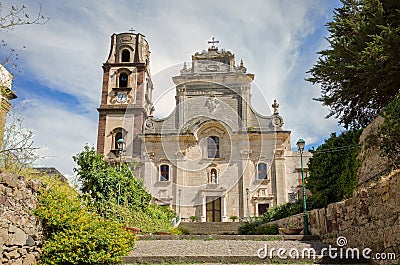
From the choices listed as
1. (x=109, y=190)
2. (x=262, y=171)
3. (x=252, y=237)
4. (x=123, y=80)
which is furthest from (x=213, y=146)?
(x=252, y=237)

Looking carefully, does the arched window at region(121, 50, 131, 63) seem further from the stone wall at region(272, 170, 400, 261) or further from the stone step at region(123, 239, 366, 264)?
the stone wall at region(272, 170, 400, 261)

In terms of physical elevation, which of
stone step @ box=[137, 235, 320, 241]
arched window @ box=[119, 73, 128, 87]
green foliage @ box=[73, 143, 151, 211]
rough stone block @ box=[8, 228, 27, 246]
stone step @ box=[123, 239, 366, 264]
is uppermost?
arched window @ box=[119, 73, 128, 87]

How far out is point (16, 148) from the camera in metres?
6.91

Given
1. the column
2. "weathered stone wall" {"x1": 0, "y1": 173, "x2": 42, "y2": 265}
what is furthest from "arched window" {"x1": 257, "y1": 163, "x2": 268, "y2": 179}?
"weathered stone wall" {"x1": 0, "y1": 173, "x2": 42, "y2": 265}

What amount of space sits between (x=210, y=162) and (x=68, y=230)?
19649 mm

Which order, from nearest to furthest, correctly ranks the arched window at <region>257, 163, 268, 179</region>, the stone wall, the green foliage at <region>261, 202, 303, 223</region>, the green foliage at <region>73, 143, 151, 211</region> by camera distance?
1. the stone wall
2. the green foliage at <region>73, 143, 151, 211</region>
3. the green foliage at <region>261, 202, 303, 223</region>
4. the arched window at <region>257, 163, 268, 179</region>

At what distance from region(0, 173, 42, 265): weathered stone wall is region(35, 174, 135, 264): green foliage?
23cm

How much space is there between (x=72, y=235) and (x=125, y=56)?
25.6 meters

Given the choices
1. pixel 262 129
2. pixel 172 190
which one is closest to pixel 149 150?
pixel 172 190

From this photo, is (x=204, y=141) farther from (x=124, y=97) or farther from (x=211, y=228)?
(x=211, y=228)

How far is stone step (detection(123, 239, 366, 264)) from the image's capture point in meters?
7.50

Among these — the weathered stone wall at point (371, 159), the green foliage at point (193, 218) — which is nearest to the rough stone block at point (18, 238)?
the weathered stone wall at point (371, 159)

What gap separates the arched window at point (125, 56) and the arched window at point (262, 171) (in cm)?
1375

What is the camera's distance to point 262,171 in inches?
1037
